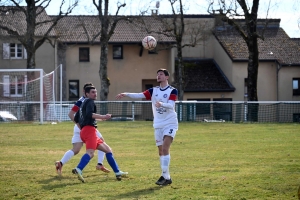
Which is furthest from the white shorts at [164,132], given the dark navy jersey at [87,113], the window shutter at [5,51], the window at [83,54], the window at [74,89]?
the window at [83,54]

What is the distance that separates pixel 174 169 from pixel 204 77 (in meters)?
45.0

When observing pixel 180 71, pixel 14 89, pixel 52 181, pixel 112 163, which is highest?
pixel 180 71

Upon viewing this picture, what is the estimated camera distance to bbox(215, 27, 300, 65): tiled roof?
2243 inches

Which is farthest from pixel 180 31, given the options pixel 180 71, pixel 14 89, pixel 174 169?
pixel 174 169

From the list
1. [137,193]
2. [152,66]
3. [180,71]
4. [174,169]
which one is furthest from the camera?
[152,66]

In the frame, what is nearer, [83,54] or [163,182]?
[163,182]

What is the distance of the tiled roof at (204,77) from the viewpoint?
5666 centimetres

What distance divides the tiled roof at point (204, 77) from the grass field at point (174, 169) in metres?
32.3

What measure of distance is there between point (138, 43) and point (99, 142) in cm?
4505

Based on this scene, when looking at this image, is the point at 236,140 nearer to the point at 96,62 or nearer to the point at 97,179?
the point at 97,179

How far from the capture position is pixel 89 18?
2298 inches

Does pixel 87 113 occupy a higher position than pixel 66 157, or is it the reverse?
pixel 87 113

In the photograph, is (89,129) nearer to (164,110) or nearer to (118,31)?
(164,110)

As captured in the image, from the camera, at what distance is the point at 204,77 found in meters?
58.2
